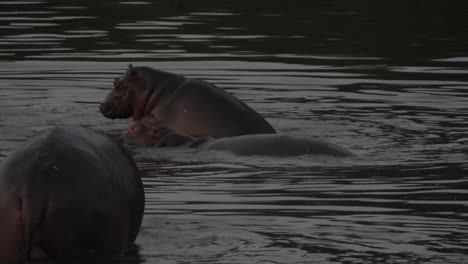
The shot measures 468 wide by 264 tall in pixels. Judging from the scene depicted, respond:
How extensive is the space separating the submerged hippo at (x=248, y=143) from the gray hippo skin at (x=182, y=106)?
540 mm

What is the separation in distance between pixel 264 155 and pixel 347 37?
955 centimetres

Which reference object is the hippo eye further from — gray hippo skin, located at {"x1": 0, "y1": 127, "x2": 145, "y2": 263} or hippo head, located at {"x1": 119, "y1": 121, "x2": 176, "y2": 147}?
gray hippo skin, located at {"x1": 0, "y1": 127, "x2": 145, "y2": 263}

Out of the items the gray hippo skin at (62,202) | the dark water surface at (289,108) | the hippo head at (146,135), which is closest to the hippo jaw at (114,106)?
the dark water surface at (289,108)

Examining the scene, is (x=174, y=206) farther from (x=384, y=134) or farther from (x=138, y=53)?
(x=138, y=53)

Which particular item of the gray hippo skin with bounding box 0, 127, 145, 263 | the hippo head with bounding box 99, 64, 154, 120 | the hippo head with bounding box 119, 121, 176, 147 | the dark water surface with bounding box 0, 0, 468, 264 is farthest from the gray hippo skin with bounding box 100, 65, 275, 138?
the gray hippo skin with bounding box 0, 127, 145, 263

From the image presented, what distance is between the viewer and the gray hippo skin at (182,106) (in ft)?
44.0

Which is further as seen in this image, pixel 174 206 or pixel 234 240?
pixel 174 206

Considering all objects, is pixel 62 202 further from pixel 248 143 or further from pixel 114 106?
pixel 114 106

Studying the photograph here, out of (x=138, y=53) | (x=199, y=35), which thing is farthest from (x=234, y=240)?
(x=199, y=35)

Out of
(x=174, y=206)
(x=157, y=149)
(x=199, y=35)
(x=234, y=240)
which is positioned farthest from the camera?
(x=199, y=35)

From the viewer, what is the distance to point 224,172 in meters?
11.4

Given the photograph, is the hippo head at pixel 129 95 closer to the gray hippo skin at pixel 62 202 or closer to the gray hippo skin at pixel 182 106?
the gray hippo skin at pixel 182 106

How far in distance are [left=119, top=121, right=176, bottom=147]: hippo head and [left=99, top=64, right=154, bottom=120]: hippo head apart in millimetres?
1199

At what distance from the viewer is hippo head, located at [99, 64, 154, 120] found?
1437 cm
